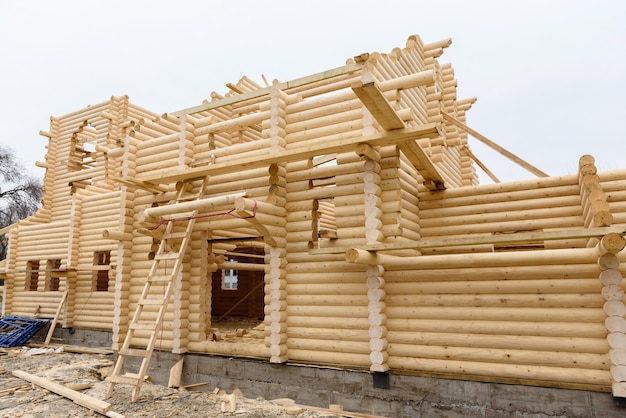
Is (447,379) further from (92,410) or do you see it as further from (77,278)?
(77,278)

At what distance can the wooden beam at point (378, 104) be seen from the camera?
20.7 ft

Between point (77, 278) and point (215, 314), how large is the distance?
610cm

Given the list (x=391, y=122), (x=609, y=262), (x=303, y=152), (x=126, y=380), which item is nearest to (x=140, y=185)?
(x=126, y=380)

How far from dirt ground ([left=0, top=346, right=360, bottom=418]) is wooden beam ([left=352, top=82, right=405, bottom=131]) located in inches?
216

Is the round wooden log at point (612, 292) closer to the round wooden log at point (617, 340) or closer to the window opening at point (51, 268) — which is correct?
the round wooden log at point (617, 340)

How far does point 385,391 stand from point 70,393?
22.5ft

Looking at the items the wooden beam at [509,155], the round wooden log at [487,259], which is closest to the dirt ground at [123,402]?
the round wooden log at [487,259]

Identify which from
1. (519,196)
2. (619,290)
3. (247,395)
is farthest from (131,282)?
(619,290)

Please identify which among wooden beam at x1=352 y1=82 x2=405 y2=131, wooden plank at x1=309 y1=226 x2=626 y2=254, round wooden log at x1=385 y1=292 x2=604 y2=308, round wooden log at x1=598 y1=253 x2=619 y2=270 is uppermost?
wooden beam at x1=352 y1=82 x2=405 y2=131

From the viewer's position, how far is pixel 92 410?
8328 millimetres

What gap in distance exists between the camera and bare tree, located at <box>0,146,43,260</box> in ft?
109

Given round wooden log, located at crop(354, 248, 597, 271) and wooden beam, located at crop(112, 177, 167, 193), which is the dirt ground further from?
wooden beam, located at crop(112, 177, 167, 193)

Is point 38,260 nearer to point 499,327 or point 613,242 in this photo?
point 499,327

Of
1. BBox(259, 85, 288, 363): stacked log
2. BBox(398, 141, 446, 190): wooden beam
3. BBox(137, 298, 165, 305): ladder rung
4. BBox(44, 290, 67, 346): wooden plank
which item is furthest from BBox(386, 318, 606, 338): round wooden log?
BBox(44, 290, 67, 346): wooden plank
